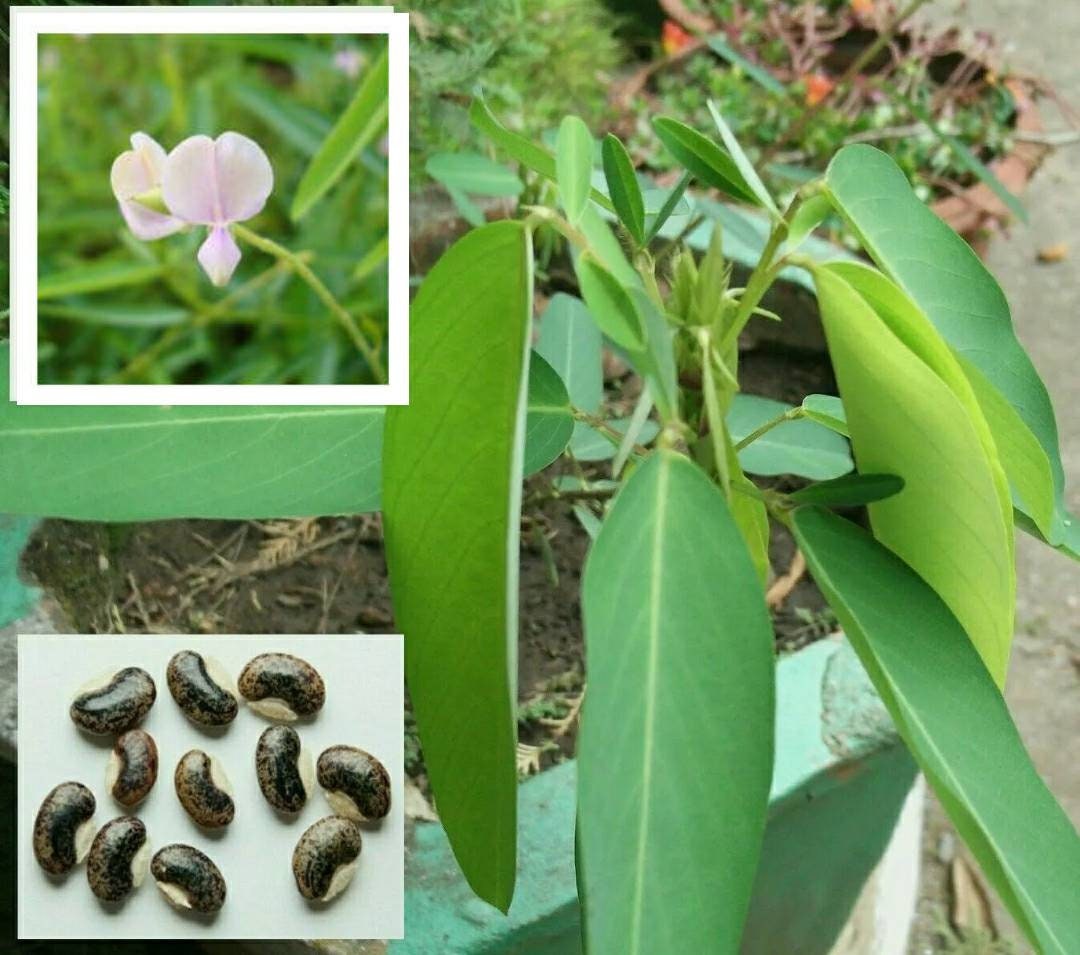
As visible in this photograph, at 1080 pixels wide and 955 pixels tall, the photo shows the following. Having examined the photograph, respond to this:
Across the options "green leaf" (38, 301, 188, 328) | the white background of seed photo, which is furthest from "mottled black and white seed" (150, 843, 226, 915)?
"green leaf" (38, 301, 188, 328)

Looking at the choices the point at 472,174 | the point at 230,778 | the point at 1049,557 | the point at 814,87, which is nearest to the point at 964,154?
the point at 814,87

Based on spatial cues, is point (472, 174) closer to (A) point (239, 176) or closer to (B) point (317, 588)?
(A) point (239, 176)

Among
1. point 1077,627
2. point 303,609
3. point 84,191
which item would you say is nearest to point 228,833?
point 303,609

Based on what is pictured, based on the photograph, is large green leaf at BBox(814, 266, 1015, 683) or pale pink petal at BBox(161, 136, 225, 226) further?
pale pink petal at BBox(161, 136, 225, 226)

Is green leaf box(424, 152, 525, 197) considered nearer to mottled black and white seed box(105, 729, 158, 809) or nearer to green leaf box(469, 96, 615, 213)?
green leaf box(469, 96, 615, 213)

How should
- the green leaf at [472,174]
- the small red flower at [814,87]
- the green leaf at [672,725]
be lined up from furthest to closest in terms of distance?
the small red flower at [814,87] < the green leaf at [472,174] < the green leaf at [672,725]

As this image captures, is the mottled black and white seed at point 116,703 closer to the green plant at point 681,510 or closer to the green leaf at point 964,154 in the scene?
the green plant at point 681,510

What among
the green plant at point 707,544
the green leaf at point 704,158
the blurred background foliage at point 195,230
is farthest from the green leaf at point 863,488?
the blurred background foliage at point 195,230
